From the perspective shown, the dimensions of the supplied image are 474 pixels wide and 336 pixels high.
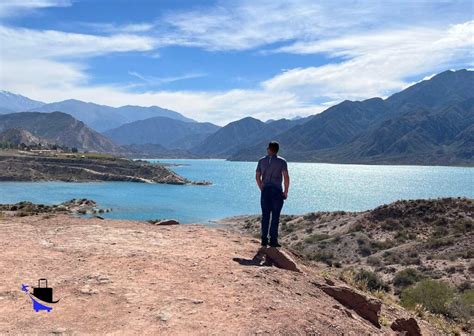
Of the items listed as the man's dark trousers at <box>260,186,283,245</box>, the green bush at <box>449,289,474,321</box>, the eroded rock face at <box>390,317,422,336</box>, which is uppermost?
the man's dark trousers at <box>260,186,283,245</box>

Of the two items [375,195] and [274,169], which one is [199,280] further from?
[375,195]

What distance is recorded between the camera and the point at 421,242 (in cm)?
3328

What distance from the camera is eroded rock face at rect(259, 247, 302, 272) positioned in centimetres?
1048

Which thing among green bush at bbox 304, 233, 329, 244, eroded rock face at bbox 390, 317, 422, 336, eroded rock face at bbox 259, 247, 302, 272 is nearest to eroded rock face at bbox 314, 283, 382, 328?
eroded rock face at bbox 390, 317, 422, 336

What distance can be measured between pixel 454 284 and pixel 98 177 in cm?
13818

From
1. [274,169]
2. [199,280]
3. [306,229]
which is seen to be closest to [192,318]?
[199,280]

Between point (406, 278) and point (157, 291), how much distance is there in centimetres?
2086

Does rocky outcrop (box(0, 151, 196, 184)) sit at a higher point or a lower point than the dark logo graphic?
lower

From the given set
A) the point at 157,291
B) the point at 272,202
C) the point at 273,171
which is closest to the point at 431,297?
the point at 272,202

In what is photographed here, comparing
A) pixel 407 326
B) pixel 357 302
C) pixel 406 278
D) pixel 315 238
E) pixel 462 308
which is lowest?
pixel 315 238

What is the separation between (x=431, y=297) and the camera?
1920 centimetres

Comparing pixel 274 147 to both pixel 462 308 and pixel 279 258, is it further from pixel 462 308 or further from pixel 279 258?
pixel 462 308

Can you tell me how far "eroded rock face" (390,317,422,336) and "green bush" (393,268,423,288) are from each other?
15.3 metres

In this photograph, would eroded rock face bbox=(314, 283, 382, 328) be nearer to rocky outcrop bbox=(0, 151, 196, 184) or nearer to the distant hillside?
the distant hillside
